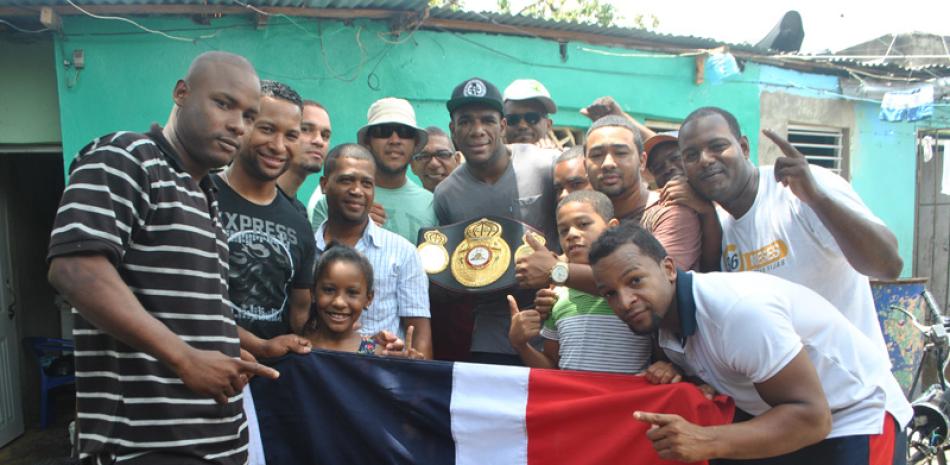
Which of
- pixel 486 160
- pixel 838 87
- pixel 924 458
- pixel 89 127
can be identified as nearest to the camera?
pixel 486 160

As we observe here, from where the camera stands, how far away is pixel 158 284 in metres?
1.93

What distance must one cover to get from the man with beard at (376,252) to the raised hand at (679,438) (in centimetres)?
136

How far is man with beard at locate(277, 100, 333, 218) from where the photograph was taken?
11.7ft

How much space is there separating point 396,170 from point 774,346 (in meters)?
2.57

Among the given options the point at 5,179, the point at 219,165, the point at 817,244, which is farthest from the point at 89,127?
the point at 817,244

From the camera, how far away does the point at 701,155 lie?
9.69 feet

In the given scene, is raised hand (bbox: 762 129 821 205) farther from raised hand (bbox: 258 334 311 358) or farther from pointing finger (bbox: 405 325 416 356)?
raised hand (bbox: 258 334 311 358)

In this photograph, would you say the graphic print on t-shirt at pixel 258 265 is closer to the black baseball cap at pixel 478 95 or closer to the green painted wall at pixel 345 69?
the black baseball cap at pixel 478 95

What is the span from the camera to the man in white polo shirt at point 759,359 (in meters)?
2.16

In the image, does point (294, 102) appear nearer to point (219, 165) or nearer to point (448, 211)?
point (219, 165)

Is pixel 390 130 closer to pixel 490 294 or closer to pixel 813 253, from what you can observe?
pixel 490 294

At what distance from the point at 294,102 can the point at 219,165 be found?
967 mm

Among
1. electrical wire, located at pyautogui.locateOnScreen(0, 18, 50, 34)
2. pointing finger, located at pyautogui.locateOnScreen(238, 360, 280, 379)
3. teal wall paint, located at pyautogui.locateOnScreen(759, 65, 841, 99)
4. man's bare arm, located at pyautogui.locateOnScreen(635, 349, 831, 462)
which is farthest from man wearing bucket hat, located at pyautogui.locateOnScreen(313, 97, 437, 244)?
teal wall paint, located at pyautogui.locateOnScreen(759, 65, 841, 99)

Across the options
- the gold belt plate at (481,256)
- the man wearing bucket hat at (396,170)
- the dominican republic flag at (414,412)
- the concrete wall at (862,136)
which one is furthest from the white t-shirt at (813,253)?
the concrete wall at (862,136)
